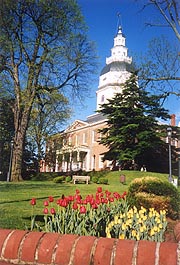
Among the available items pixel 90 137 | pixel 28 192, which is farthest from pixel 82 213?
pixel 90 137

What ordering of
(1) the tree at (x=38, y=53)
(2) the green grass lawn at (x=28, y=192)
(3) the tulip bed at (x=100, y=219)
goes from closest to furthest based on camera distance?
(3) the tulip bed at (x=100, y=219)
(2) the green grass lawn at (x=28, y=192)
(1) the tree at (x=38, y=53)

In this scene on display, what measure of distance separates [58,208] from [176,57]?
151 cm

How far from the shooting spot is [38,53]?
212cm

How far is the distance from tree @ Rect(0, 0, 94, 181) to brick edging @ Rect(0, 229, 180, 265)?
630 millimetres

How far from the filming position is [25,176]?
205 cm

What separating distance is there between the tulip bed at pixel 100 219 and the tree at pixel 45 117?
0.46m

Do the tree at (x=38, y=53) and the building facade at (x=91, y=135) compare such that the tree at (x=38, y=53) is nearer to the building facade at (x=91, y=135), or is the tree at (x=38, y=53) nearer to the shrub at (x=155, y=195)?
the building facade at (x=91, y=135)

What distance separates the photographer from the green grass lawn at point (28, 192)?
2.02 metres

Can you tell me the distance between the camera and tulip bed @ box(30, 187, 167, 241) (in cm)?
171

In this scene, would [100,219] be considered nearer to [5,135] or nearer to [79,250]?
[79,250]

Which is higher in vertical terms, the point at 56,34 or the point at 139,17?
the point at 139,17

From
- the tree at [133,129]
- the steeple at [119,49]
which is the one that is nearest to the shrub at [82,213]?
the tree at [133,129]

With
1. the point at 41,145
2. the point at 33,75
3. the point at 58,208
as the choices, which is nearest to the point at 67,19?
the point at 33,75

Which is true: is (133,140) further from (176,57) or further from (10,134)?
(10,134)
